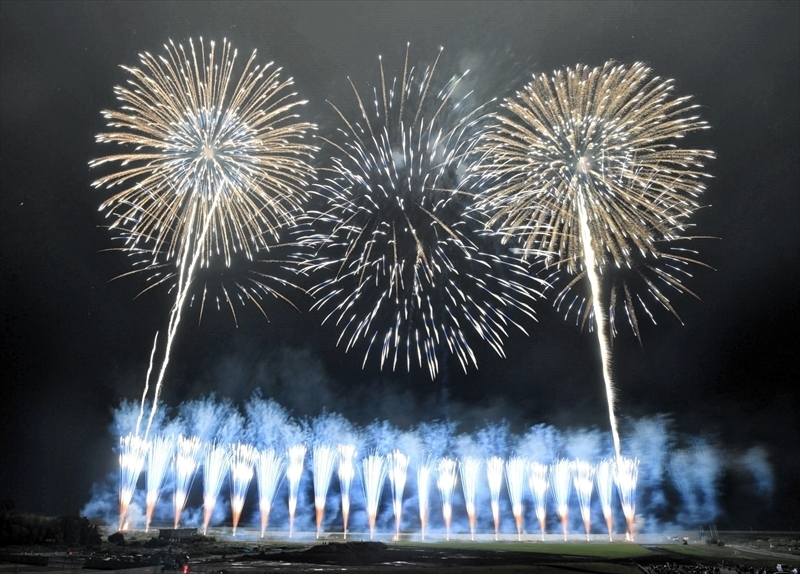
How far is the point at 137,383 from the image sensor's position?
1112 inches

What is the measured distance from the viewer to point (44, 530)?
894 inches

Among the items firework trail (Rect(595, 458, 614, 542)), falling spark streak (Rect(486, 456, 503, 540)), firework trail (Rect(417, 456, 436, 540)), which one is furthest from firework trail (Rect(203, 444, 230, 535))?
firework trail (Rect(595, 458, 614, 542))

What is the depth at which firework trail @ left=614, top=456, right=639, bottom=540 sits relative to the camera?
2991 centimetres

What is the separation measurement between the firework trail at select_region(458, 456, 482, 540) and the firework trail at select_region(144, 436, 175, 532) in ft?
48.8

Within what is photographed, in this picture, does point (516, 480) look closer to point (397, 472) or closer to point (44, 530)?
point (397, 472)

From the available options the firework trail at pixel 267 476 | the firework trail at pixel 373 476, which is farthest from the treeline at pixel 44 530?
the firework trail at pixel 373 476

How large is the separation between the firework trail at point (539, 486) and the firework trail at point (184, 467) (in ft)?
56.9

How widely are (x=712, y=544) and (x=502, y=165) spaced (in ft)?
74.6

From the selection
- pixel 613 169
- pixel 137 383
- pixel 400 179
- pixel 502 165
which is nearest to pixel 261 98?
pixel 400 179

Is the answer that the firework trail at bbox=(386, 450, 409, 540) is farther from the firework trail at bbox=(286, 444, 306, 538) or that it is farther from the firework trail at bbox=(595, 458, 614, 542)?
the firework trail at bbox=(595, 458, 614, 542)

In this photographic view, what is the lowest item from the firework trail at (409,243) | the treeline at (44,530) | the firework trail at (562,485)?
the treeline at (44,530)

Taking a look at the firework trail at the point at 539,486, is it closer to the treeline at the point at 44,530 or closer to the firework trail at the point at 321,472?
the firework trail at the point at 321,472

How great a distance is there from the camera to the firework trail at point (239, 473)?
94.4 feet

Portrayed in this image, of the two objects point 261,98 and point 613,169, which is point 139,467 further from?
point 613,169
